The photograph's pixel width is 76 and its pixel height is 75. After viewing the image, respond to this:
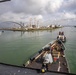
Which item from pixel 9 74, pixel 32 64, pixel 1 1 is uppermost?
pixel 1 1

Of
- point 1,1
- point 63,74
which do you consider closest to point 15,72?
point 63,74

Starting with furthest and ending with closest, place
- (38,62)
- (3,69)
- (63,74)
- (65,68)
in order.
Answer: (38,62), (65,68), (3,69), (63,74)

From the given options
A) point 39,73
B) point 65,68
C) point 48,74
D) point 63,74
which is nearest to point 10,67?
point 39,73

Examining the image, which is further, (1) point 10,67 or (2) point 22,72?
(1) point 10,67

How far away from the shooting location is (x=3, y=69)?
30.4 ft

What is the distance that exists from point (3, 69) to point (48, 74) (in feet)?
11.0

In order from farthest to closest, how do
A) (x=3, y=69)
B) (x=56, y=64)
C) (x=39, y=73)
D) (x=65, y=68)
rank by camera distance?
(x=56, y=64) < (x=65, y=68) < (x=3, y=69) < (x=39, y=73)

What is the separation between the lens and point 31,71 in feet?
29.1

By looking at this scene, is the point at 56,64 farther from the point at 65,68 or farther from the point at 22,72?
the point at 22,72

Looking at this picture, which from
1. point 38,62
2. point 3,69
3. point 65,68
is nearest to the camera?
point 3,69

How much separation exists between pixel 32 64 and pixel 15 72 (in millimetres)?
12100

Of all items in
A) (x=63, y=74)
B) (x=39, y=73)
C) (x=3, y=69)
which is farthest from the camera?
(x=3, y=69)

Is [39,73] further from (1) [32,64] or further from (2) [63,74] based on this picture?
(1) [32,64]

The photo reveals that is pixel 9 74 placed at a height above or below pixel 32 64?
above
